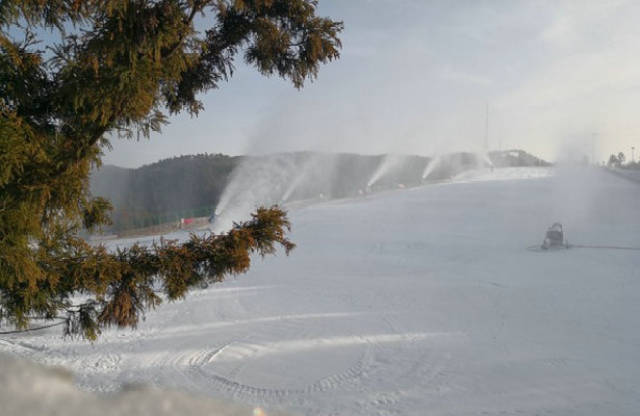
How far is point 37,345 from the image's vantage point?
33.6 ft

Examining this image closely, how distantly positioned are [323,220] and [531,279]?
1614 centimetres

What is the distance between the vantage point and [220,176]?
57.4m

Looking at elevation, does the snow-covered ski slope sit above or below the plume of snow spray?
below

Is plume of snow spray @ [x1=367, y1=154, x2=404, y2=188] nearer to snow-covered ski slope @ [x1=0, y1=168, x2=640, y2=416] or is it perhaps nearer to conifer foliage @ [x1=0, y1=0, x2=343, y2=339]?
snow-covered ski slope @ [x1=0, y1=168, x2=640, y2=416]

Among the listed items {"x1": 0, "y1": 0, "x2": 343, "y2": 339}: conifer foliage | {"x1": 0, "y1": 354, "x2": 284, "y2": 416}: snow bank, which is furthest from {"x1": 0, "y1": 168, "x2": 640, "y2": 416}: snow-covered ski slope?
{"x1": 0, "y1": 354, "x2": 284, "y2": 416}: snow bank

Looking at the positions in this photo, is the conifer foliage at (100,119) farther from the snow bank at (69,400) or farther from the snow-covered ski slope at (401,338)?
the snow bank at (69,400)

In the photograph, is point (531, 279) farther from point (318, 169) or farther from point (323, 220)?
point (318, 169)

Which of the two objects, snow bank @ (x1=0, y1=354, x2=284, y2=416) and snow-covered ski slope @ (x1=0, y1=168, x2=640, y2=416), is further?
snow-covered ski slope @ (x1=0, y1=168, x2=640, y2=416)

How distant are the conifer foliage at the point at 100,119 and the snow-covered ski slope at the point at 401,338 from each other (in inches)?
59.7

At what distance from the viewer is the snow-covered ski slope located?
307 inches

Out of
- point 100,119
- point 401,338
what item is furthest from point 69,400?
point 401,338

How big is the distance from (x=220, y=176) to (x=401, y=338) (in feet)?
162

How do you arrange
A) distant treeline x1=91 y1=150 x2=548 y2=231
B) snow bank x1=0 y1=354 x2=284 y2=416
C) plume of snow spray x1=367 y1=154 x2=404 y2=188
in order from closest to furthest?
snow bank x1=0 y1=354 x2=284 y2=416
distant treeline x1=91 y1=150 x2=548 y2=231
plume of snow spray x1=367 y1=154 x2=404 y2=188

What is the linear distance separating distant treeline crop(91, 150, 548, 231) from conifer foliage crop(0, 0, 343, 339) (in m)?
38.5
